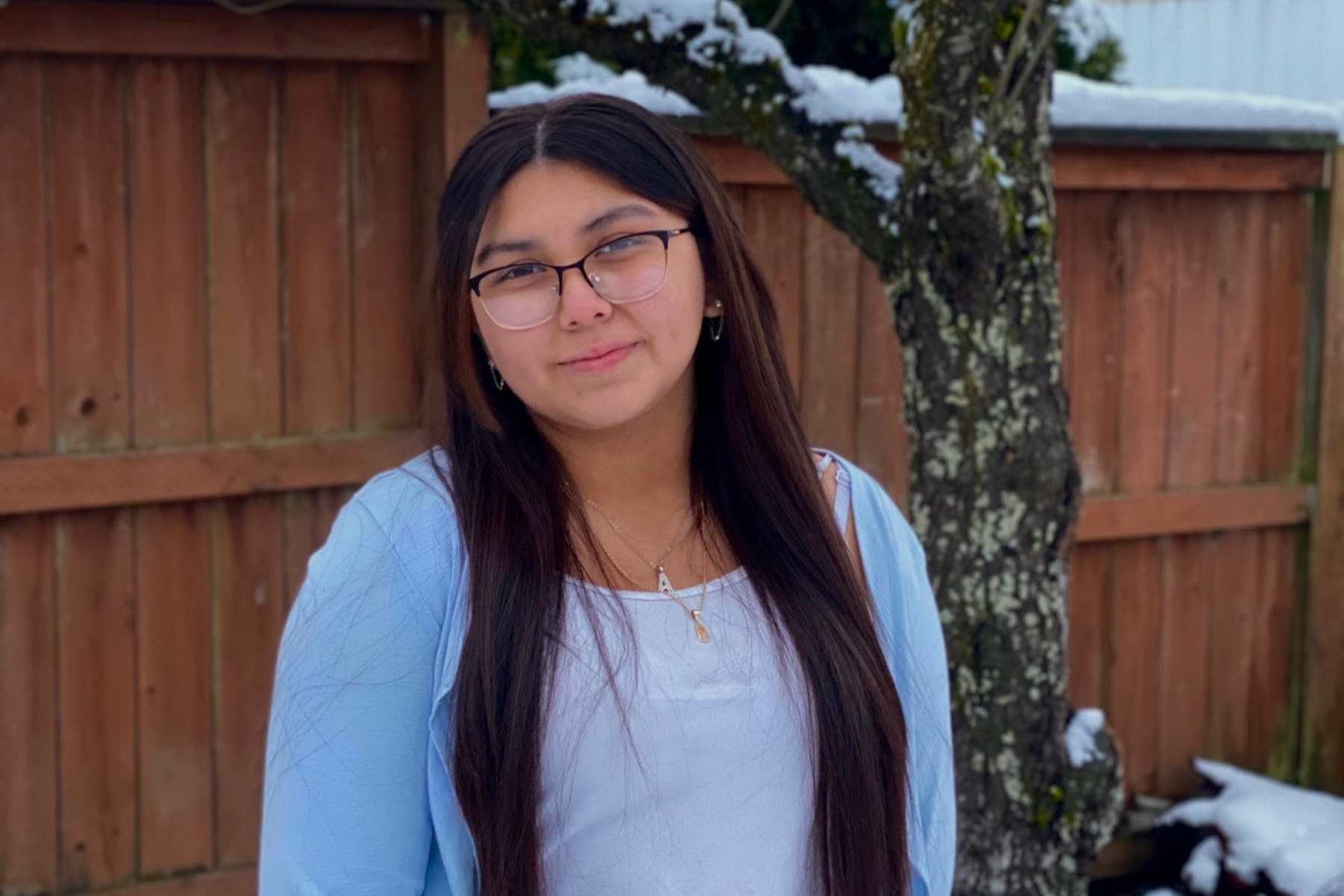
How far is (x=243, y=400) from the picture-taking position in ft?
10.6

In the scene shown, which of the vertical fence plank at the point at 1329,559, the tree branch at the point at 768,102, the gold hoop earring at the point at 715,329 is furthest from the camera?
the vertical fence plank at the point at 1329,559

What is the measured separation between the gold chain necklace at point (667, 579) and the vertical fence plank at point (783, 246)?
2.01 m

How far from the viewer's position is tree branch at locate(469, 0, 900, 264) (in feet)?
9.23

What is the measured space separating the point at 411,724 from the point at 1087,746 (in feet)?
6.04

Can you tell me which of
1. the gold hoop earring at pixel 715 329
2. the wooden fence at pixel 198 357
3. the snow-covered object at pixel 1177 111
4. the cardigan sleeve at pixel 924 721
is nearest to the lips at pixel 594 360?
the gold hoop earring at pixel 715 329

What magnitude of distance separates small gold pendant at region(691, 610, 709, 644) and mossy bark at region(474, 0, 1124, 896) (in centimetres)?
130

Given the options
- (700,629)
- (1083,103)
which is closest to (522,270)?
(700,629)

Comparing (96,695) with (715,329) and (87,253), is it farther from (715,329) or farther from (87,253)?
(715,329)

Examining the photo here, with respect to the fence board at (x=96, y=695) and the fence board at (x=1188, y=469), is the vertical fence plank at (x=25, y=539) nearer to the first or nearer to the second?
the fence board at (x=96, y=695)

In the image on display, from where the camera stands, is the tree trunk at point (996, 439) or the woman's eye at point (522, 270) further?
the tree trunk at point (996, 439)

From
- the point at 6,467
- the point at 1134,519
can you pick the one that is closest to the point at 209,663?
the point at 6,467

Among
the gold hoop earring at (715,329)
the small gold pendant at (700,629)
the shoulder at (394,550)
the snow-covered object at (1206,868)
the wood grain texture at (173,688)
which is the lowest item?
the snow-covered object at (1206,868)

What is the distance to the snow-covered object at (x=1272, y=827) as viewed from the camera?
11.9 ft

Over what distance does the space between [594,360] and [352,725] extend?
411mm
